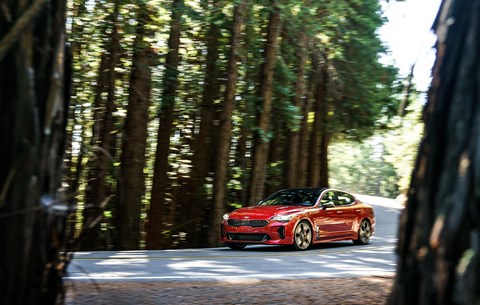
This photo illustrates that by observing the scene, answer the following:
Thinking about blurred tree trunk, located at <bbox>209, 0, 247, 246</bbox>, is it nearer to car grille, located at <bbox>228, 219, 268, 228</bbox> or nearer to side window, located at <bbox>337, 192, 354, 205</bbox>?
side window, located at <bbox>337, 192, 354, 205</bbox>

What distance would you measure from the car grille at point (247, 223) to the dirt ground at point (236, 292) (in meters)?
6.39

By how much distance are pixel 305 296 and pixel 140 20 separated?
13487mm

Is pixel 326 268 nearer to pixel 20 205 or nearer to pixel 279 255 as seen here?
pixel 279 255

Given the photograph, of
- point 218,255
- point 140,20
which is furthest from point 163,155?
point 218,255

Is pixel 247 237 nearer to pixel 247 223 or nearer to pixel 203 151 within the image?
pixel 247 223

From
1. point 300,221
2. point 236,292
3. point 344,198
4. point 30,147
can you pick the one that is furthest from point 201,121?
point 30,147

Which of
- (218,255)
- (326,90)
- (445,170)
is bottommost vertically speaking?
(218,255)

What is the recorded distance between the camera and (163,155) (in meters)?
25.6

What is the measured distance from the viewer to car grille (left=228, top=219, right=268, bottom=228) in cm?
1773

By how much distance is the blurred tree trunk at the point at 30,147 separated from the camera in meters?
5.14

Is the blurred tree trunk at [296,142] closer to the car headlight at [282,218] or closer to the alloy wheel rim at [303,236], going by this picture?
the alloy wheel rim at [303,236]

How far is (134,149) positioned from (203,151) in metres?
4.57

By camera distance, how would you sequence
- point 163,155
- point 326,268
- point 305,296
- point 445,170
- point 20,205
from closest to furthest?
1. point 445,170
2. point 20,205
3. point 305,296
4. point 326,268
5. point 163,155

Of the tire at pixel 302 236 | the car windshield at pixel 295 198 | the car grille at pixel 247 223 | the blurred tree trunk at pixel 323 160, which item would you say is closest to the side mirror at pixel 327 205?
the car windshield at pixel 295 198
